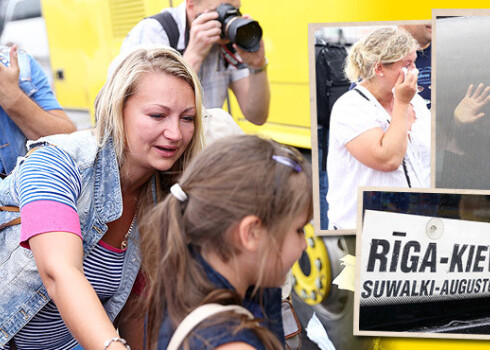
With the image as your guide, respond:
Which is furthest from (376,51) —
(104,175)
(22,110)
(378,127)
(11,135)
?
(11,135)

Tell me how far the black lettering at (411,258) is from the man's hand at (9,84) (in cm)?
133

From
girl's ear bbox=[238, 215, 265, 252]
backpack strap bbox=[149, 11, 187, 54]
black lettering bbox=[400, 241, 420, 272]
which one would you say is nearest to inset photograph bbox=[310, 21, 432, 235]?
black lettering bbox=[400, 241, 420, 272]

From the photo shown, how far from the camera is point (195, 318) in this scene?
37.9 inches

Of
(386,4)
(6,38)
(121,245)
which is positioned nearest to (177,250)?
(121,245)

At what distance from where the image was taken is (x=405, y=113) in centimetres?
135

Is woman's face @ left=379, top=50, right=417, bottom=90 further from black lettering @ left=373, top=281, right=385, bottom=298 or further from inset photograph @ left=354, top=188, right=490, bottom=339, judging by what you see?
black lettering @ left=373, top=281, right=385, bottom=298

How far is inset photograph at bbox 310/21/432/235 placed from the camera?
1313 millimetres

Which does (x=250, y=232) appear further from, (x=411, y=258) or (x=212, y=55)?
(x=212, y=55)

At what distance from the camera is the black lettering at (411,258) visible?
4.56 feet

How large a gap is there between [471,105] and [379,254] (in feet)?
1.33

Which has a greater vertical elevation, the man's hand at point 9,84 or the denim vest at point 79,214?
the man's hand at point 9,84

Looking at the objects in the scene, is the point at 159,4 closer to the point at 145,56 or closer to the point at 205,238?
the point at 145,56

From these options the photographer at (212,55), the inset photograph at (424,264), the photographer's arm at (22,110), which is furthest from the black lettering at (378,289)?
the photographer's arm at (22,110)

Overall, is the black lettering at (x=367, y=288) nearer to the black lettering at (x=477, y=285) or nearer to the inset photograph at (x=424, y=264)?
the inset photograph at (x=424, y=264)
